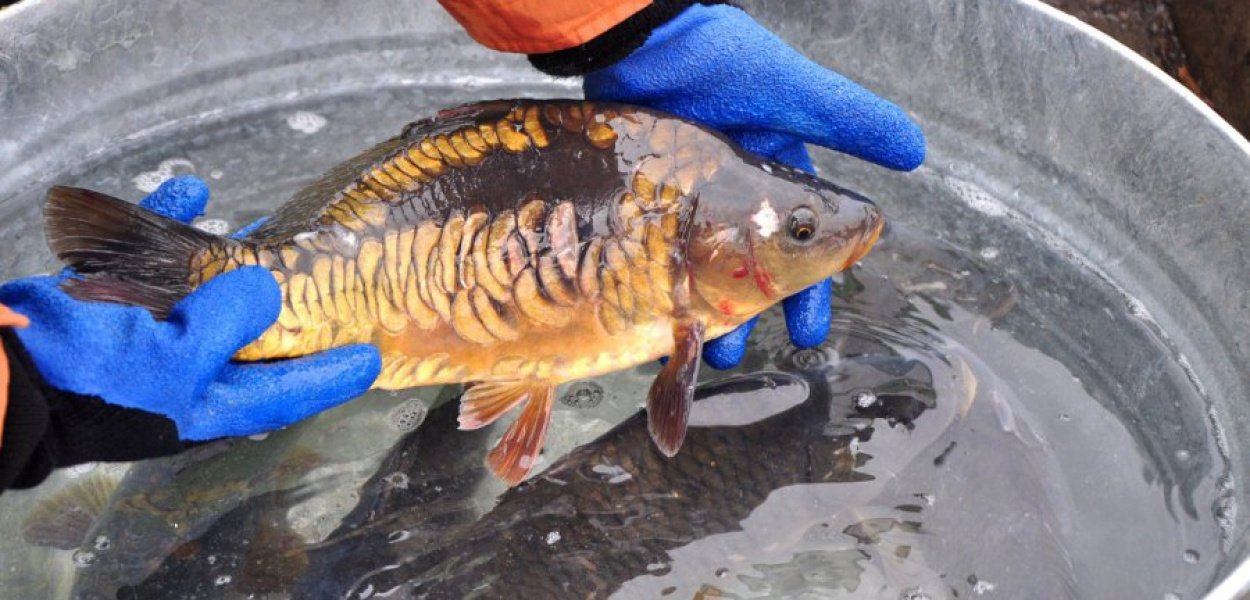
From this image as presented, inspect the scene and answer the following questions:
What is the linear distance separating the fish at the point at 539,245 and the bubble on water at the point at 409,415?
1.28ft

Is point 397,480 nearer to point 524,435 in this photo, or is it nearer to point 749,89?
point 524,435

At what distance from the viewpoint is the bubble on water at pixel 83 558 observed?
81.9 inches

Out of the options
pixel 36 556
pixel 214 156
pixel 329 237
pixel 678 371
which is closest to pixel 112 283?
pixel 329 237

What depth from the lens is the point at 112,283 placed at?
5.60 ft

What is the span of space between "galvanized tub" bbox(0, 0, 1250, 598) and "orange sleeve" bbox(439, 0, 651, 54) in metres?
0.76

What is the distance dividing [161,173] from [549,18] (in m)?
1.20

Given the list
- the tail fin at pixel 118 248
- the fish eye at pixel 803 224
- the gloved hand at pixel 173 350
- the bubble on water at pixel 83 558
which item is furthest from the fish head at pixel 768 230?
the bubble on water at pixel 83 558

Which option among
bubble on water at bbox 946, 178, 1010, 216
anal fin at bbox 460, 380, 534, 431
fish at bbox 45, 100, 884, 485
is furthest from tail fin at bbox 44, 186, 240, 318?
bubble on water at bbox 946, 178, 1010, 216

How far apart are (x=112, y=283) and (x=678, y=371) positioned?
86 cm

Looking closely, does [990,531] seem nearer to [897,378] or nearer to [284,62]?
[897,378]

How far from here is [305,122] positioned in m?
2.83

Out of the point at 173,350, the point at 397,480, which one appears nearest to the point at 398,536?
the point at 397,480

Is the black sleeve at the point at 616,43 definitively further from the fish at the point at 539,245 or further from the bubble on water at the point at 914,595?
the bubble on water at the point at 914,595

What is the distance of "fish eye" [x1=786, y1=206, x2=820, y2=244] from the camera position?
1926 millimetres
